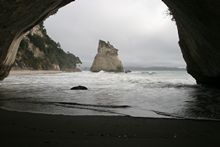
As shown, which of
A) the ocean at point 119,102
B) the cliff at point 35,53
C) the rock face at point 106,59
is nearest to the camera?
the ocean at point 119,102

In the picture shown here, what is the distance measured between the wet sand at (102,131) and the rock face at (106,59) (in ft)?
348

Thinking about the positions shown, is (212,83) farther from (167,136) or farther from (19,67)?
(19,67)

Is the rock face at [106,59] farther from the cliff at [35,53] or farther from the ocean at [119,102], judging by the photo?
the ocean at [119,102]

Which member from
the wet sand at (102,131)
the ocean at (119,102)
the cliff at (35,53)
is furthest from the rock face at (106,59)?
the wet sand at (102,131)

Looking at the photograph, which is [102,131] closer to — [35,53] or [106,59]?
[35,53]

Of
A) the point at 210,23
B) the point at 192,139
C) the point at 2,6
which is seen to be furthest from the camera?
the point at 210,23

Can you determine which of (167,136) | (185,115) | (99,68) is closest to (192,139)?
(167,136)

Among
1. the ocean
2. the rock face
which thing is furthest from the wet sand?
the rock face

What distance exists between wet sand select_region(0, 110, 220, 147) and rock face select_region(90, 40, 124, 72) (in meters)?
106

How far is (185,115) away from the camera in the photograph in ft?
29.3

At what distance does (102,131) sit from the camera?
626cm

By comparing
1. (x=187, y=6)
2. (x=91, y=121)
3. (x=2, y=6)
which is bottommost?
(x=91, y=121)

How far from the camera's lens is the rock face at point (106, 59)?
377 feet

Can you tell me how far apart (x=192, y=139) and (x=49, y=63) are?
88.4 meters
